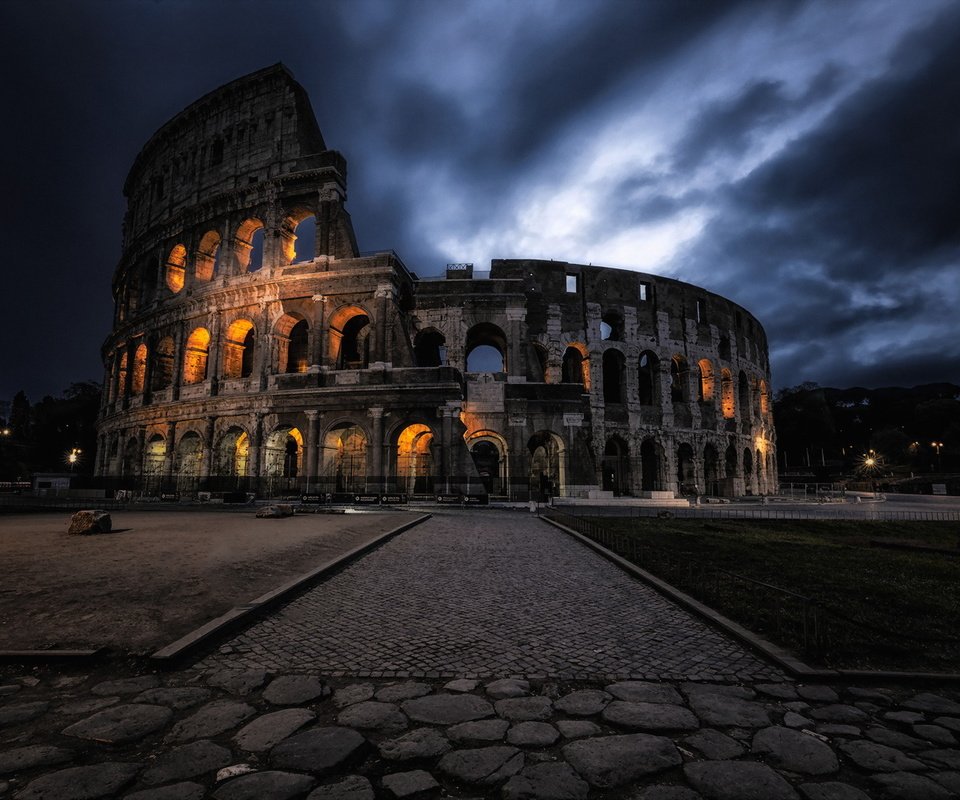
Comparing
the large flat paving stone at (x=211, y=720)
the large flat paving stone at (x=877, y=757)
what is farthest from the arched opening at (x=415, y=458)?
the large flat paving stone at (x=877, y=757)

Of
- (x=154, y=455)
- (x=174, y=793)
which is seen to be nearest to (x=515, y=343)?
(x=154, y=455)

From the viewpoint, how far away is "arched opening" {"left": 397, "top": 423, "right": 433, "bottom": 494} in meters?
24.8

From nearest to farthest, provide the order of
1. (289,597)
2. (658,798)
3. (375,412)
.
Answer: (658,798) < (289,597) < (375,412)

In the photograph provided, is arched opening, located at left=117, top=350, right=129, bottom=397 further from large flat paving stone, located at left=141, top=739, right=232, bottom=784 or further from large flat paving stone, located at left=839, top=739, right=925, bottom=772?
large flat paving stone, located at left=839, top=739, right=925, bottom=772

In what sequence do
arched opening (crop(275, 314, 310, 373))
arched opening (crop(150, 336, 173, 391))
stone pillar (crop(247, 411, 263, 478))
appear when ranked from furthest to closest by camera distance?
arched opening (crop(150, 336, 173, 391))
arched opening (crop(275, 314, 310, 373))
stone pillar (crop(247, 411, 263, 478))

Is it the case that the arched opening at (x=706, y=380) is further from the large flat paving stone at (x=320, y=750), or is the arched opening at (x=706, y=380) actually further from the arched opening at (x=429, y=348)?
the large flat paving stone at (x=320, y=750)

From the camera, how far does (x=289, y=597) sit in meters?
5.72

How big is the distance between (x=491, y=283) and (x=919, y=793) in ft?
91.7

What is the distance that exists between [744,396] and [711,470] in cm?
866

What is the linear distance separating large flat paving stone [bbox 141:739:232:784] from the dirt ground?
183 cm

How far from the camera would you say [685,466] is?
3447 cm

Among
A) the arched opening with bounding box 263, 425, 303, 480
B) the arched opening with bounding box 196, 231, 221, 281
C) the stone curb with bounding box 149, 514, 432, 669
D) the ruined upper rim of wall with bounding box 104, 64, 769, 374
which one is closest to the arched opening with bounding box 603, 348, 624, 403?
the ruined upper rim of wall with bounding box 104, 64, 769, 374

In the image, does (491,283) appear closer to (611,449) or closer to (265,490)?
(611,449)

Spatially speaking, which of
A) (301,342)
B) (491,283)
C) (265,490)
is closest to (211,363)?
(301,342)
